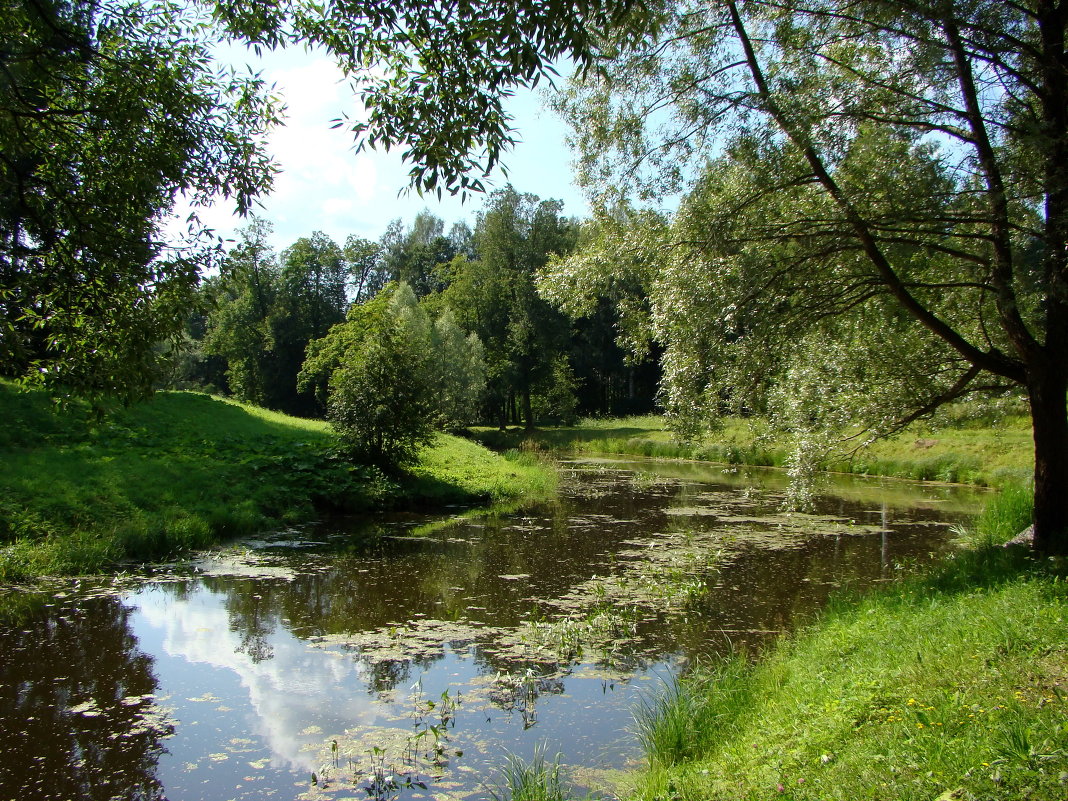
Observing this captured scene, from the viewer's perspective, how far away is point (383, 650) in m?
7.78

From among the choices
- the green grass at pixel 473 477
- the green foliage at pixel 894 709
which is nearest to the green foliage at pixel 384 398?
the green grass at pixel 473 477

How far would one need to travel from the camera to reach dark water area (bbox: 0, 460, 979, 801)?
5352 mm

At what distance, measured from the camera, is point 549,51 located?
4438 millimetres

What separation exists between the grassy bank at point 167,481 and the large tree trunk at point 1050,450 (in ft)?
32.6

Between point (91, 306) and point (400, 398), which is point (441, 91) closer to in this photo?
point (91, 306)

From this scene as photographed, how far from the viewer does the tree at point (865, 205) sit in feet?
26.0

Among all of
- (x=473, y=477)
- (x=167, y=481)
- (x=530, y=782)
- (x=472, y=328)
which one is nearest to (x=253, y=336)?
(x=472, y=328)

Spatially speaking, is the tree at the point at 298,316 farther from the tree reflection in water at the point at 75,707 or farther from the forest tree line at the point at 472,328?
the tree reflection in water at the point at 75,707

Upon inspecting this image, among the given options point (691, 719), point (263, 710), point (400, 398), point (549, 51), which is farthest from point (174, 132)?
point (400, 398)

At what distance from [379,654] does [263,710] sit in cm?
152

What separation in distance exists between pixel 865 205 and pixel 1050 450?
11.6 feet

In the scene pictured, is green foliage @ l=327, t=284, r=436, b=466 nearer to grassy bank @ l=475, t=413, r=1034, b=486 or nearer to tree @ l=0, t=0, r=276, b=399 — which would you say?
grassy bank @ l=475, t=413, r=1034, b=486

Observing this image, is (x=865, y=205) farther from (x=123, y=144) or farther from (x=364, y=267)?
(x=364, y=267)

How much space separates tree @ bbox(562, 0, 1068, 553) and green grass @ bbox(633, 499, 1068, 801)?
278 cm
